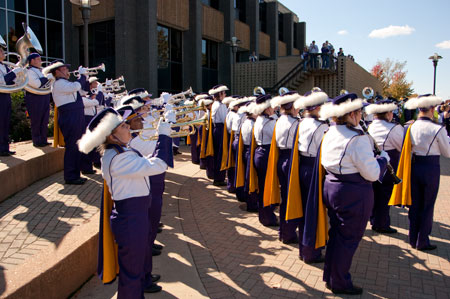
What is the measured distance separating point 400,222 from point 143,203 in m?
5.07

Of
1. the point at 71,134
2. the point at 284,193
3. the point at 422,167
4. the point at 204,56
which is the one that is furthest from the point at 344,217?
the point at 204,56

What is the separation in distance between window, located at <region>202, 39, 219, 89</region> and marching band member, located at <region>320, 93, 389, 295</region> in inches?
824

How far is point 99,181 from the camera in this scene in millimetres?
6984

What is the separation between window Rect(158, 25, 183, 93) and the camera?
2066 cm

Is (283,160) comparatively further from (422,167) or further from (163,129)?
(163,129)

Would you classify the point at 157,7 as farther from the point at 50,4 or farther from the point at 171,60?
the point at 50,4

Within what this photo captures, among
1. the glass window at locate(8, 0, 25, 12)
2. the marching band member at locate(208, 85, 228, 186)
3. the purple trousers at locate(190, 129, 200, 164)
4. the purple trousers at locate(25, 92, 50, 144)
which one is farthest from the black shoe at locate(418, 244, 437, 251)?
the glass window at locate(8, 0, 25, 12)

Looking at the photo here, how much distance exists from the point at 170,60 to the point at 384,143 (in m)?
17.2

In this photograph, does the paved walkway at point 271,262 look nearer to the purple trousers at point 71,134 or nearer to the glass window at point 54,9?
the purple trousers at point 71,134

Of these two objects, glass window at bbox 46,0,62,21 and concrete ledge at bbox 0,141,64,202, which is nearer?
concrete ledge at bbox 0,141,64,202

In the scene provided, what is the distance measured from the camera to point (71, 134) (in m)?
6.62

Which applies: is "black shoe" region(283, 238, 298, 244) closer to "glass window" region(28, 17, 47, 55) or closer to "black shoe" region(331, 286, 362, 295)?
"black shoe" region(331, 286, 362, 295)

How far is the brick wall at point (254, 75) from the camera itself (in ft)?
82.1

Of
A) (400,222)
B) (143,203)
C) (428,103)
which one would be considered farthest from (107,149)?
(400,222)
